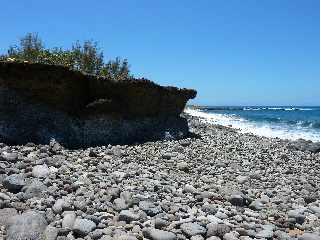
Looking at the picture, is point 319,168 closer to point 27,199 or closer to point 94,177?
point 94,177

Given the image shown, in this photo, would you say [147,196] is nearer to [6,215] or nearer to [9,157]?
[6,215]

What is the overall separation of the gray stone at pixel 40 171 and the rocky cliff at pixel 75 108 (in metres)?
3.26

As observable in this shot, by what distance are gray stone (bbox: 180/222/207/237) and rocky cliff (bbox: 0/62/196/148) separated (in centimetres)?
667

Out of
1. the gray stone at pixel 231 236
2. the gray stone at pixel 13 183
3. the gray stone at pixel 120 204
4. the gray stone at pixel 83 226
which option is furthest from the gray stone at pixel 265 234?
the gray stone at pixel 13 183

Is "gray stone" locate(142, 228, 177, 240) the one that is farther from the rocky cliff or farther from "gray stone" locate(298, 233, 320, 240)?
the rocky cliff

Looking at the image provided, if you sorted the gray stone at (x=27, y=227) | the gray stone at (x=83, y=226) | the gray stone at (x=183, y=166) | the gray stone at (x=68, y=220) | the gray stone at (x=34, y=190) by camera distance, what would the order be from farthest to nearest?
1. the gray stone at (x=183, y=166)
2. the gray stone at (x=34, y=190)
3. the gray stone at (x=68, y=220)
4. the gray stone at (x=83, y=226)
5. the gray stone at (x=27, y=227)

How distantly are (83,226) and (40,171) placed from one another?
2748mm

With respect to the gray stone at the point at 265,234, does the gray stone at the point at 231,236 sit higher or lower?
higher

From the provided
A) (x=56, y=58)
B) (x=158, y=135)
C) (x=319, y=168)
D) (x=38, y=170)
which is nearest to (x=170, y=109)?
(x=158, y=135)

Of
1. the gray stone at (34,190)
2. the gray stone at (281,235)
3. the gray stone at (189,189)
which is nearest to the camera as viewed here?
the gray stone at (281,235)

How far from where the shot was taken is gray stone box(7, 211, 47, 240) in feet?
20.7

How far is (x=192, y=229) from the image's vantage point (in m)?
Answer: 7.10

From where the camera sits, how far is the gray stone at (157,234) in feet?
21.9

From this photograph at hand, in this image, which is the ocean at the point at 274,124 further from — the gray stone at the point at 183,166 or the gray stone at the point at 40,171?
the gray stone at the point at 40,171
